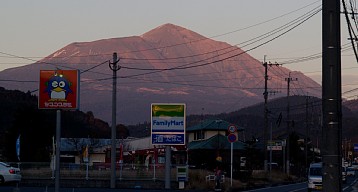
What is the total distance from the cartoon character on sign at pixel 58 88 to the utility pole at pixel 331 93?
1445 cm

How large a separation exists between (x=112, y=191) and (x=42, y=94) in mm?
15605

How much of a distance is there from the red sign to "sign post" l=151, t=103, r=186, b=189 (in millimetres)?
15728

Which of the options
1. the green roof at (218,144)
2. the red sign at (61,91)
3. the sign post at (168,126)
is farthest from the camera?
the green roof at (218,144)

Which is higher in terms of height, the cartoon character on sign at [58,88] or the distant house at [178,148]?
the cartoon character on sign at [58,88]

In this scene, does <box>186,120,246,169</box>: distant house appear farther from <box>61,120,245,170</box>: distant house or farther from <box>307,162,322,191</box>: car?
<box>307,162,322,191</box>: car

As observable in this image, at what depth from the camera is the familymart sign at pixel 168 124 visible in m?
40.0

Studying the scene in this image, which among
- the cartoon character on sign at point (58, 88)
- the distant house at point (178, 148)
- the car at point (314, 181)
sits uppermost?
the cartoon character on sign at point (58, 88)

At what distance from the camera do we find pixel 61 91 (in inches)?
971

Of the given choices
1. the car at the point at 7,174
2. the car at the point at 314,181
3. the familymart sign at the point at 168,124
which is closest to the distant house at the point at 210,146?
the familymart sign at the point at 168,124

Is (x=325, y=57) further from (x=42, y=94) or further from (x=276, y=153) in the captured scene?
(x=276, y=153)

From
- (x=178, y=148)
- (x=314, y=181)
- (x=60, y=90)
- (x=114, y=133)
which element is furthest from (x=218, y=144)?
(x=60, y=90)

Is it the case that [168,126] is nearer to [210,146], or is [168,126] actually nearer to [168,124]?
[168,124]

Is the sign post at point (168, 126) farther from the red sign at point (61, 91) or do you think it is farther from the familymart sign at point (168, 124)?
the red sign at point (61, 91)

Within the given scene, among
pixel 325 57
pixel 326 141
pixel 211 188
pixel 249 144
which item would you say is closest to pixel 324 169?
pixel 326 141
